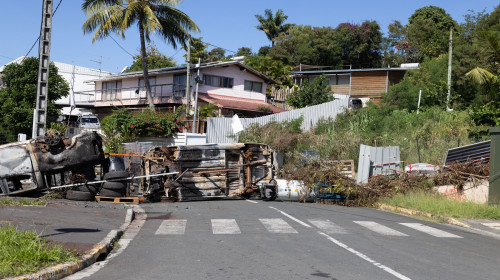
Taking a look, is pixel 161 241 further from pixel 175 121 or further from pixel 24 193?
pixel 175 121

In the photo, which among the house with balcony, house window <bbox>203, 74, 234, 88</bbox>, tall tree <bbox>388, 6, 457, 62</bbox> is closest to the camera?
the house with balcony

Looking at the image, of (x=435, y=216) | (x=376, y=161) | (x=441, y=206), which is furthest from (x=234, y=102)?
(x=435, y=216)

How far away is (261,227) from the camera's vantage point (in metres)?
11.9

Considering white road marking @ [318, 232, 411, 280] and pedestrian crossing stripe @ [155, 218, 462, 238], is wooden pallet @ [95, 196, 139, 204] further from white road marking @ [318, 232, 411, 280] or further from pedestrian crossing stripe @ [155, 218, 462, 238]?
white road marking @ [318, 232, 411, 280]

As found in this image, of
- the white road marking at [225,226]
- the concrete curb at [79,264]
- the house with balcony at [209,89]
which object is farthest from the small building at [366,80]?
the concrete curb at [79,264]

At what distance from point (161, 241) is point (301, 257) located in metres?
2.94

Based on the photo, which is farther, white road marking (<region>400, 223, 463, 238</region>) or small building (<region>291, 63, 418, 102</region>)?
small building (<region>291, 63, 418, 102</region>)

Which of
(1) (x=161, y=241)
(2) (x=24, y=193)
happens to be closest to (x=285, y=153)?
(2) (x=24, y=193)

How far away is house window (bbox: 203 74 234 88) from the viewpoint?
40.4m

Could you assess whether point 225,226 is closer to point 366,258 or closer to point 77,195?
point 366,258

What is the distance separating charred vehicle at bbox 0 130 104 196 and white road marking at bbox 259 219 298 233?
672cm

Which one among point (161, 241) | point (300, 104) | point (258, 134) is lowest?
point (161, 241)

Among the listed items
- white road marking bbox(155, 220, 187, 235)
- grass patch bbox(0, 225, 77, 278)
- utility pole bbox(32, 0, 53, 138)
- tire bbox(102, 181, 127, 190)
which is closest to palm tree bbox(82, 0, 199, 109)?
utility pole bbox(32, 0, 53, 138)

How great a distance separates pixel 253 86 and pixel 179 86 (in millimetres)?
6802
